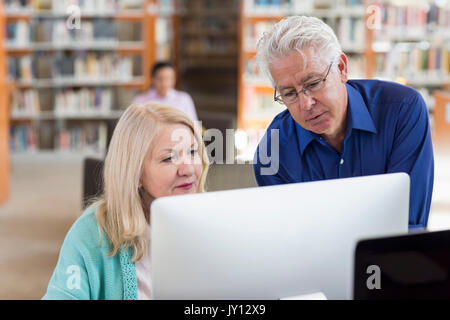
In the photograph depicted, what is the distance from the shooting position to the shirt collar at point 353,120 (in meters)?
1.55

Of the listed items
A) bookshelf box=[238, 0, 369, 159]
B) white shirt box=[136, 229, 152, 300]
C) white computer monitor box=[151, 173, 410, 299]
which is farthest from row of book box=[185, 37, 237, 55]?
white computer monitor box=[151, 173, 410, 299]

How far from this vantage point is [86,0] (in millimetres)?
6477

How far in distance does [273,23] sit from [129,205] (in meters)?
5.03

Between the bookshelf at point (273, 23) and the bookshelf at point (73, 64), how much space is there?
1069 mm

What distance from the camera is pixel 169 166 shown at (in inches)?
58.9

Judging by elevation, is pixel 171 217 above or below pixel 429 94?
above

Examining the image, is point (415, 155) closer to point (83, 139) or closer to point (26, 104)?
point (83, 139)

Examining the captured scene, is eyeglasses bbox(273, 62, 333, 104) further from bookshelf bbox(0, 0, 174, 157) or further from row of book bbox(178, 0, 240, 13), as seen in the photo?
row of book bbox(178, 0, 240, 13)

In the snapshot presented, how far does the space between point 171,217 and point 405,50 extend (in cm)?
575

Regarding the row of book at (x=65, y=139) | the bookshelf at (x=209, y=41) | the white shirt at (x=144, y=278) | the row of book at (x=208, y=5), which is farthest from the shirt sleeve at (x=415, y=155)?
the row of book at (x=208, y=5)

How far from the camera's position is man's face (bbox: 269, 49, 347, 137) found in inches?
56.4

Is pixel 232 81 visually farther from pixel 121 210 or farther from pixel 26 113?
pixel 121 210

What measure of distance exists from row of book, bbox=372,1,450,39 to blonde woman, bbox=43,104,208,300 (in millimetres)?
5083
